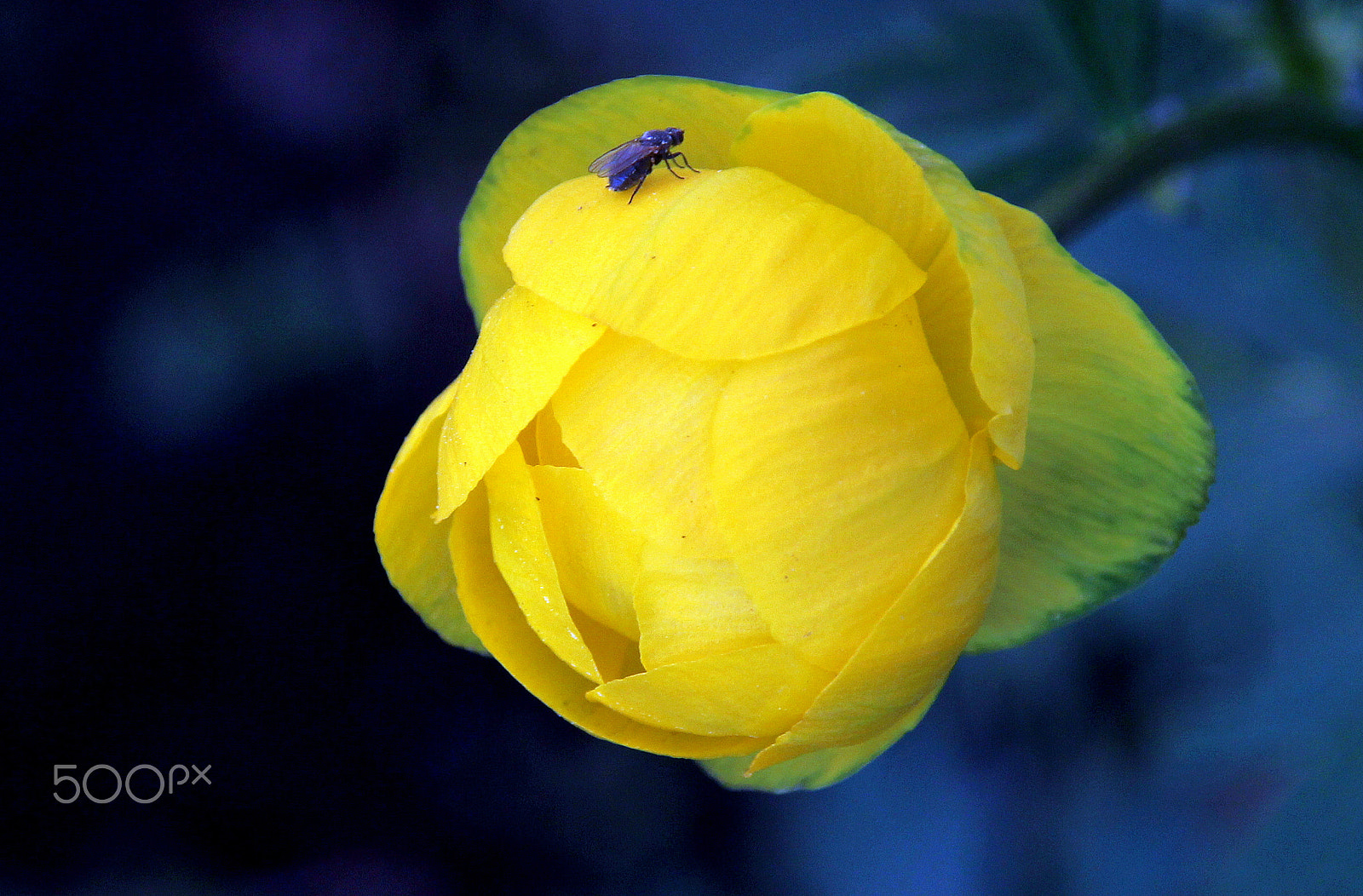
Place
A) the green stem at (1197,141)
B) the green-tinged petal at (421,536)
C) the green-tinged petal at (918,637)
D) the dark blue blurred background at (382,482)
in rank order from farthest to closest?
the dark blue blurred background at (382,482)
the green stem at (1197,141)
the green-tinged petal at (421,536)
the green-tinged petal at (918,637)

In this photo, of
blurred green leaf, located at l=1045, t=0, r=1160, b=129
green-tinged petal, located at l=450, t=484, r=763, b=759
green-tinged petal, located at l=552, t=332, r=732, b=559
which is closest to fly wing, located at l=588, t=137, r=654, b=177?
green-tinged petal, located at l=552, t=332, r=732, b=559

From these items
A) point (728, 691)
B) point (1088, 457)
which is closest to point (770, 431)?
point (728, 691)

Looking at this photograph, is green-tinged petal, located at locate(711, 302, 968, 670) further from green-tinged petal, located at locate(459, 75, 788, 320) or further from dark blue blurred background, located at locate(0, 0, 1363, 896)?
dark blue blurred background, located at locate(0, 0, 1363, 896)

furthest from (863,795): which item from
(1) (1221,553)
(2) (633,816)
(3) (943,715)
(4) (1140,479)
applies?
(4) (1140,479)

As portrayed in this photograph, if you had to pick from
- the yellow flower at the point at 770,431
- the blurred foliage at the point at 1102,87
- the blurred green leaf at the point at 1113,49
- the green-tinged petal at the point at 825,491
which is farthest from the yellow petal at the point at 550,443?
the blurred green leaf at the point at 1113,49

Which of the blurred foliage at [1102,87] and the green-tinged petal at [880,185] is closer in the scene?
the green-tinged petal at [880,185]

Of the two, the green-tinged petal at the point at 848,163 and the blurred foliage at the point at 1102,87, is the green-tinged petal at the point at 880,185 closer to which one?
the green-tinged petal at the point at 848,163
